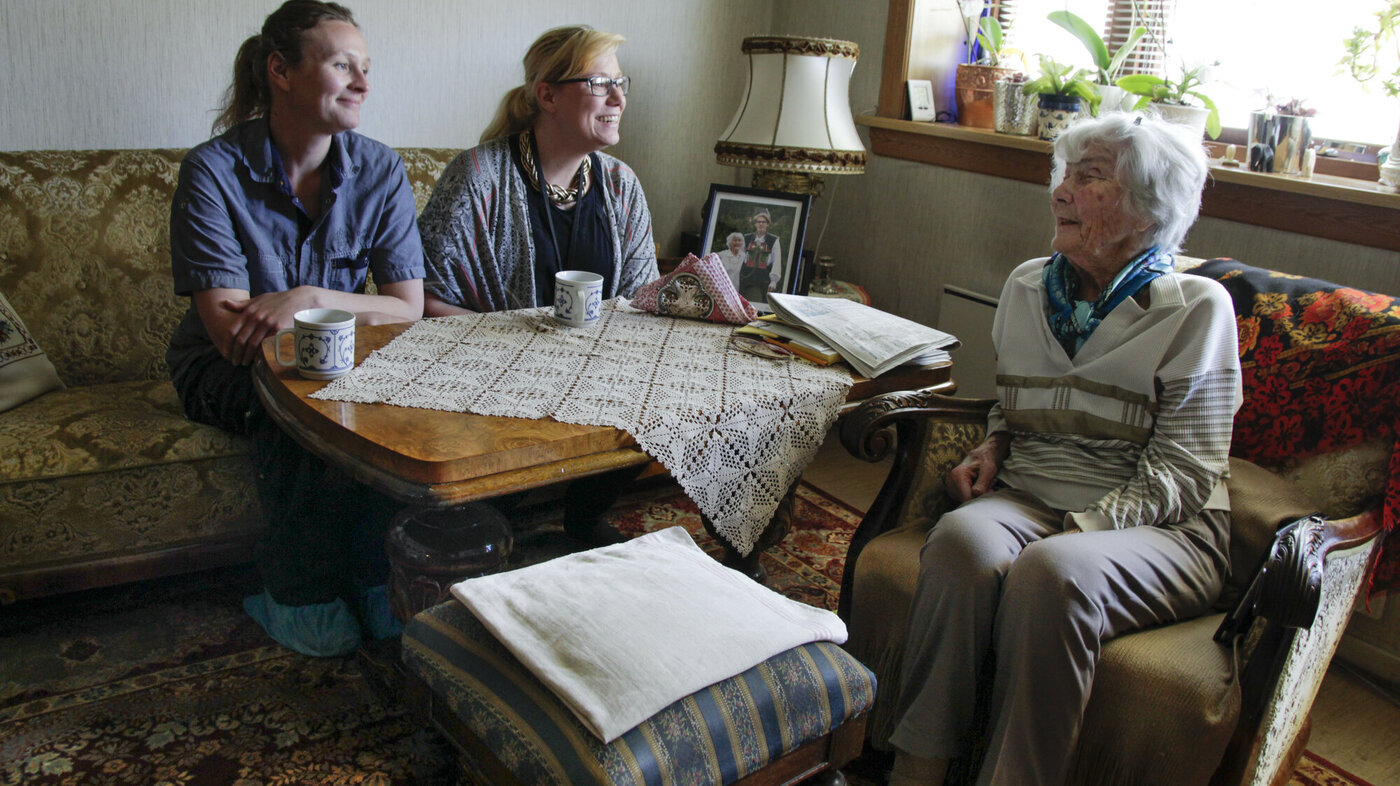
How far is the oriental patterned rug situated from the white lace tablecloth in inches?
21.1

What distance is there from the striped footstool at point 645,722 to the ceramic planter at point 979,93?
2.10 metres

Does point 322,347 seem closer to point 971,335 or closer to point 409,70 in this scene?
point 409,70

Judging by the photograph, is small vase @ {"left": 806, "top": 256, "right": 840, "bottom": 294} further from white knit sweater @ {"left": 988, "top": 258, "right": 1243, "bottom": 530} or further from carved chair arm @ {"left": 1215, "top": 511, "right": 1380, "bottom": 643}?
carved chair arm @ {"left": 1215, "top": 511, "right": 1380, "bottom": 643}

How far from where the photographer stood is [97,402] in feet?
6.77

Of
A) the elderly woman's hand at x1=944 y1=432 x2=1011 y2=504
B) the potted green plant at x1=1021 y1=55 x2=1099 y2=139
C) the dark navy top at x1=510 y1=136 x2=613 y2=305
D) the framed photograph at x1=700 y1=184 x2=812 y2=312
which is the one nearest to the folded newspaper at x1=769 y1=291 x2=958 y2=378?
the elderly woman's hand at x1=944 y1=432 x2=1011 y2=504

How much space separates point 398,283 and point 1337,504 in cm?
175

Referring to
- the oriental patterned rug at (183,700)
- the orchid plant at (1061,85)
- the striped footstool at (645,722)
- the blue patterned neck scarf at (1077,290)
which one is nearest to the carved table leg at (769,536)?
the oriental patterned rug at (183,700)

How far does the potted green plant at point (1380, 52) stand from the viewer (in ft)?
6.93

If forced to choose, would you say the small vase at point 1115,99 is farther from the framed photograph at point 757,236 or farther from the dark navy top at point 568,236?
the dark navy top at point 568,236

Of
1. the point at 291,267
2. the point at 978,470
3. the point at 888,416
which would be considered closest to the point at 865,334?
the point at 888,416

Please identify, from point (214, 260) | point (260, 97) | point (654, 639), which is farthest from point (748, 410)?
point (260, 97)

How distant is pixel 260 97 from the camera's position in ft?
6.50

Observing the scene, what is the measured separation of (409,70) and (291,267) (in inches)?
38.8

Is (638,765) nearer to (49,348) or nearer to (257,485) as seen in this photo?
(257,485)
